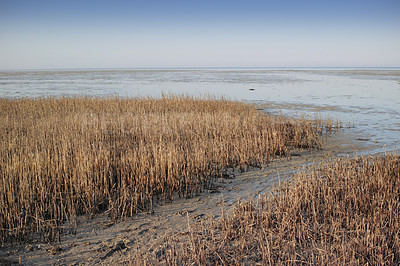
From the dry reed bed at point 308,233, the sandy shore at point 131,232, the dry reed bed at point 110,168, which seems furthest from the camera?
the dry reed bed at point 110,168

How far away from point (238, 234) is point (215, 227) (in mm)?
454

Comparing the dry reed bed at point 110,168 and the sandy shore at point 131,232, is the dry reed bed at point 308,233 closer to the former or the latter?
the sandy shore at point 131,232

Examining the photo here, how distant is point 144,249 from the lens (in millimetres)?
3697

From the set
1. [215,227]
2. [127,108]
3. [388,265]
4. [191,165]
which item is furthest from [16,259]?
[127,108]

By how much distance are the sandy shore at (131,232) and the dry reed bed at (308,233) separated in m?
0.37

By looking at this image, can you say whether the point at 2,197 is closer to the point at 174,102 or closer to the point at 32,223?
the point at 32,223

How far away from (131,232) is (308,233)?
246 cm

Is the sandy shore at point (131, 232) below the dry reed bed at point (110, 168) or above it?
below

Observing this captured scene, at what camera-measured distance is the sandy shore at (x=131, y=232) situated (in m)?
3.62

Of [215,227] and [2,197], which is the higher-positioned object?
[2,197]

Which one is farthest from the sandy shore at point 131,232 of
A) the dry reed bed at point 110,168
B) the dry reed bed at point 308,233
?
the dry reed bed at point 308,233

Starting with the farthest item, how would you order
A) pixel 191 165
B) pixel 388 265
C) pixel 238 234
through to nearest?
1. pixel 191 165
2. pixel 238 234
3. pixel 388 265

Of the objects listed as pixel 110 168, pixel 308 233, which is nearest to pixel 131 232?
pixel 110 168

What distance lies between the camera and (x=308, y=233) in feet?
12.5
